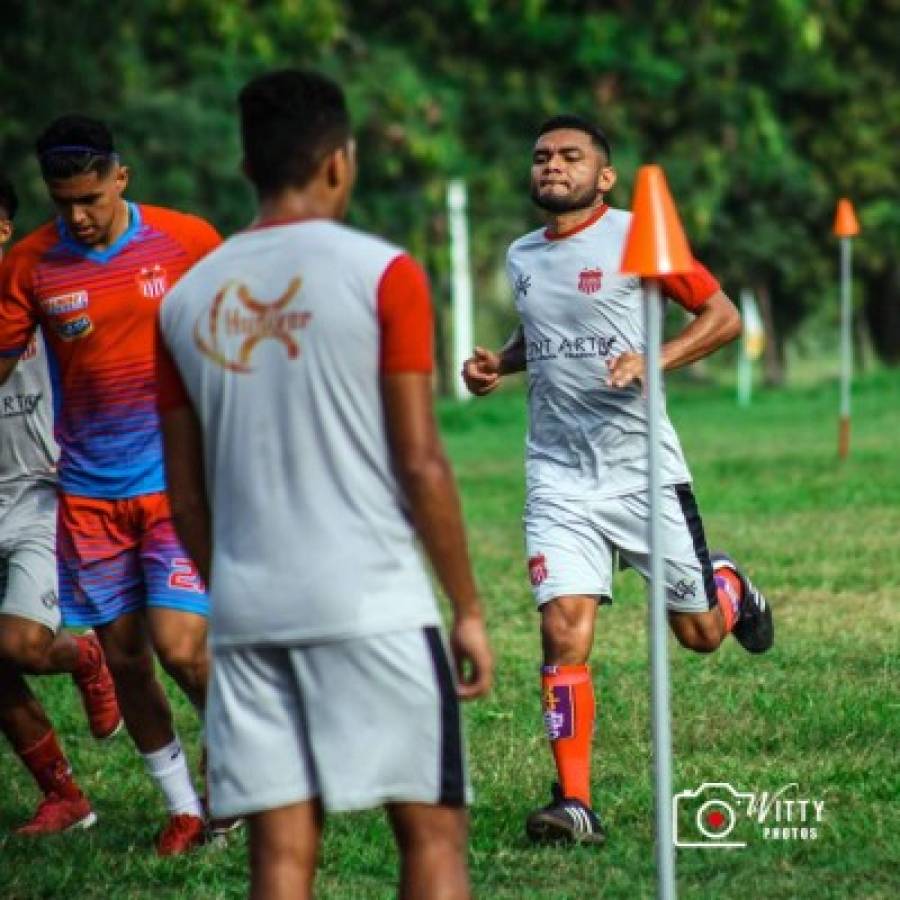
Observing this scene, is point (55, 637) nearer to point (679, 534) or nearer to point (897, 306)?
point (679, 534)

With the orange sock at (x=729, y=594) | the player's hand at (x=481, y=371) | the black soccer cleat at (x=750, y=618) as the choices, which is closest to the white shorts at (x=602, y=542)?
the player's hand at (x=481, y=371)

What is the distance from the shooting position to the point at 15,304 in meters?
8.41

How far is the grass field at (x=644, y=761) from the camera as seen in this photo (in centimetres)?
800

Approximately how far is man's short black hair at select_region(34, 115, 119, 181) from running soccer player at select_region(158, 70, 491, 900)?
271cm

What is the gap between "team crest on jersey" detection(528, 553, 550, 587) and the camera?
8.95 m

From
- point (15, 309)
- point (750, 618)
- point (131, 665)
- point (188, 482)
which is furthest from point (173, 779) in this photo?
point (188, 482)

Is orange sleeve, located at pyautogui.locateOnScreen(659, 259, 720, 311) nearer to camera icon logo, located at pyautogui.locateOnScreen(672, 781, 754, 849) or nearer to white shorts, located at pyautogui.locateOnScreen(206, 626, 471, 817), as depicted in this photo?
camera icon logo, located at pyautogui.locateOnScreen(672, 781, 754, 849)

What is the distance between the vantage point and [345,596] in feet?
18.1

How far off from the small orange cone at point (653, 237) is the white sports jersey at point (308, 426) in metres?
0.78

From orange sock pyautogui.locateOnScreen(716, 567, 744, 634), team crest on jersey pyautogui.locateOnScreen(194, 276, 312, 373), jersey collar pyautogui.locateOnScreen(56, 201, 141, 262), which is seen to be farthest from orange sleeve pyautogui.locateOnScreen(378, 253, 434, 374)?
orange sock pyautogui.locateOnScreen(716, 567, 744, 634)

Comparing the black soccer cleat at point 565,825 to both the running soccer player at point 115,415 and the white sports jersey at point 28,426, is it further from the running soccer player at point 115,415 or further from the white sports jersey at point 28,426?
the white sports jersey at point 28,426

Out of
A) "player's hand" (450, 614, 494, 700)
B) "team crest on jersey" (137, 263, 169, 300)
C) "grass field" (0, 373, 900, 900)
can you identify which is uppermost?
"team crest on jersey" (137, 263, 169, 300)

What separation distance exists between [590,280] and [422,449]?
3.62m

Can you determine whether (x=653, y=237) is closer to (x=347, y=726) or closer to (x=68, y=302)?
(x=347, y=726)
